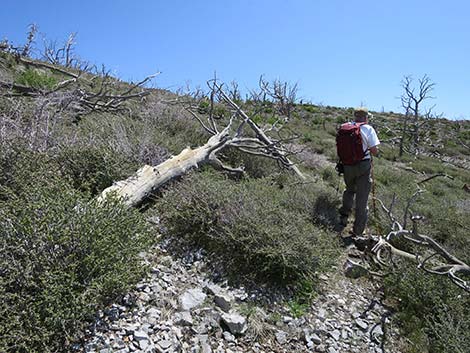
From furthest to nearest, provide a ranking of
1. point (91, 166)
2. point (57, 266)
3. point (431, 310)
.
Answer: point (91, 166) < point (431, 310) < point (57, 266)

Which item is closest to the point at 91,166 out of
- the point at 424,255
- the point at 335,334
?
the point at 335,334

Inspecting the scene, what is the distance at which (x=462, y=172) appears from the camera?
14594 millimetres

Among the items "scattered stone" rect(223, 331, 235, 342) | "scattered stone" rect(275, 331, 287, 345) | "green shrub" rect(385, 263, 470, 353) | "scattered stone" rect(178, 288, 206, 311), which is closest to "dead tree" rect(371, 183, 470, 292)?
"green shrub" rect(385, 263, 470, 353)

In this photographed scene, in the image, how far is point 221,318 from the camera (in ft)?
9.85

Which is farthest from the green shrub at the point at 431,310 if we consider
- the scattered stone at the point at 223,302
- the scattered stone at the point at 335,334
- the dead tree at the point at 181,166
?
the dead tree at the point at 181,166

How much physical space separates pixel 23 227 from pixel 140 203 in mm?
2040

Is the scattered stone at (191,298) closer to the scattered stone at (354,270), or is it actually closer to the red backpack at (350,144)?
the scattered stone at (354,270)

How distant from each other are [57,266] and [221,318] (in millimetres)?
1476

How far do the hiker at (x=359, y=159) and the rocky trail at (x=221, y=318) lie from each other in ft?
5.46

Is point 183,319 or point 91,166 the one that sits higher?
point 91,166

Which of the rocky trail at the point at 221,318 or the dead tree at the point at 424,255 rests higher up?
the dead tree at the point at 424,255

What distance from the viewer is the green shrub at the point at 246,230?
3.69 meters

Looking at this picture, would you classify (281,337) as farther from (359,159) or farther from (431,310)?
(359,159)

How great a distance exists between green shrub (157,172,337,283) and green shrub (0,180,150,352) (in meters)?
1.14
